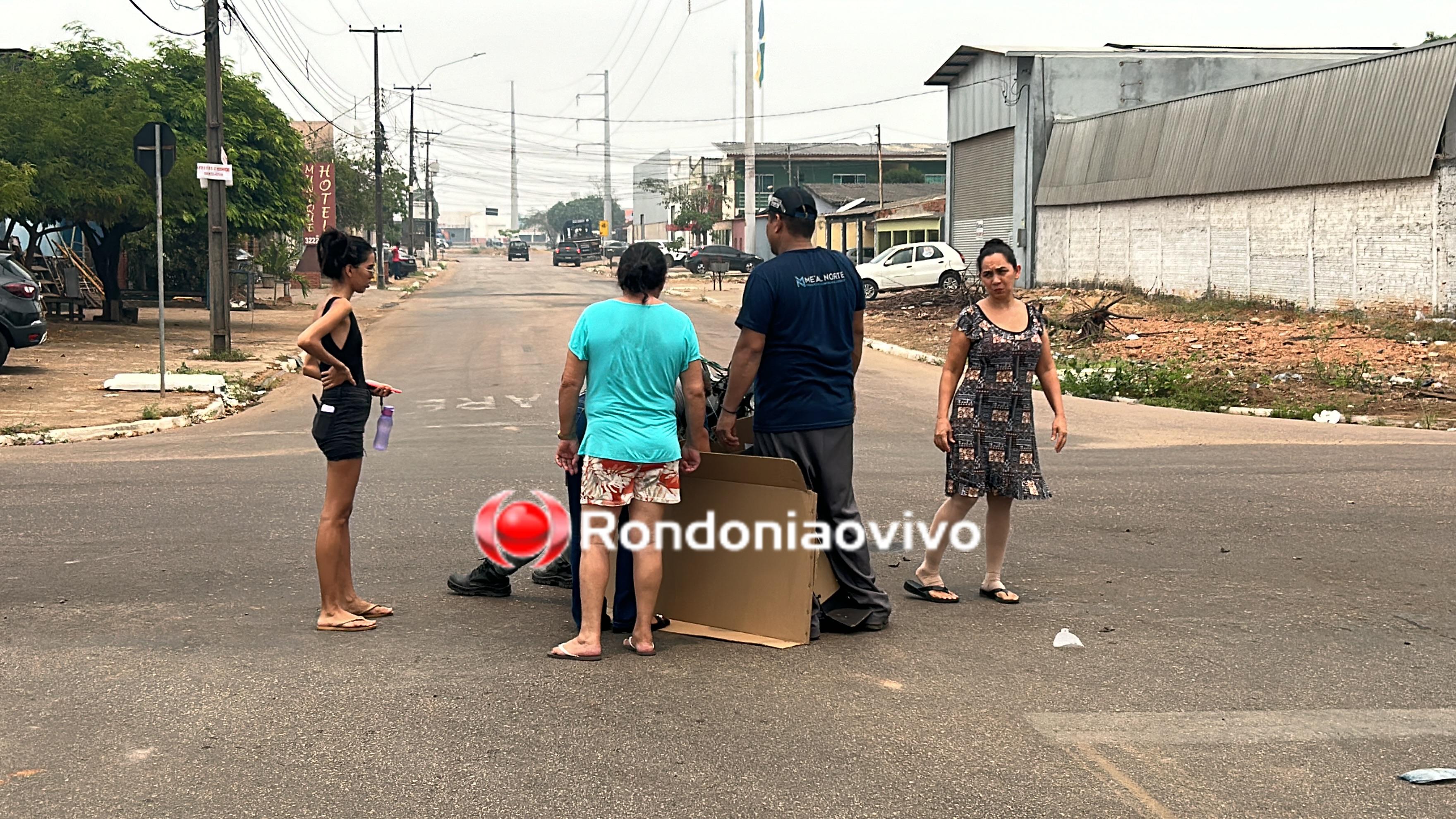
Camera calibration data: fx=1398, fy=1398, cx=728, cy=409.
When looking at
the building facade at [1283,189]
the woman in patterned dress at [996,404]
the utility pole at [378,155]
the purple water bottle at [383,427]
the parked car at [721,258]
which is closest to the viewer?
the purple water bottle at [383,427]

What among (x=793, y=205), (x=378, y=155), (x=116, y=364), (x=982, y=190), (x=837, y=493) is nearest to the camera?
(x=793, y=205)

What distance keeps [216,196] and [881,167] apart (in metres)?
46.1

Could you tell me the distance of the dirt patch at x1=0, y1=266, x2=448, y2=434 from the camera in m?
15.0

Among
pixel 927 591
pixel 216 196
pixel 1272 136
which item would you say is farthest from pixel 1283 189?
pixel 927 591

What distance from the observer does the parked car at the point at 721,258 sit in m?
61.4

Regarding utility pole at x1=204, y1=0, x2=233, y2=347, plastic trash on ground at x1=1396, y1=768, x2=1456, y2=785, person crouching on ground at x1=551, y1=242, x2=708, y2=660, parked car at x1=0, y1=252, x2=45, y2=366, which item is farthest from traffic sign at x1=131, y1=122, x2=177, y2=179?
plastic trash on ground at x1=1396, y1=768, x2=1456, y2=785

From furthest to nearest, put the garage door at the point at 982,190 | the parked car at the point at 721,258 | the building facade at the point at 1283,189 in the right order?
the parked car at the point at 721,258, the garage door at the point at 982,190, the building facade at the point at 1283,189

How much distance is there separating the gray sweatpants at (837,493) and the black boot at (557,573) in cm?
136

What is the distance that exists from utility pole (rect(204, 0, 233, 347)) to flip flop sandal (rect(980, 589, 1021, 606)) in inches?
672

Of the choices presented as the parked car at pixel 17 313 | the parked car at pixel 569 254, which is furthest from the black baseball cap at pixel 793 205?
the parked car at pixel 569 254

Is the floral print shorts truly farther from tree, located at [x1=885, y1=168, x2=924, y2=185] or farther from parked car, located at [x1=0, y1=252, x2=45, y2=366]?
tree, located at [x1=885, y1=168, x2=924, y2=185]

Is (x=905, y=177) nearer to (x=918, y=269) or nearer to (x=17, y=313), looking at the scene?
(x=918, y=269)

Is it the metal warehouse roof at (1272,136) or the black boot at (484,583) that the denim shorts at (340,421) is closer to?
the black boot at (484,583)

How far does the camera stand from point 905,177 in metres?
88.2
